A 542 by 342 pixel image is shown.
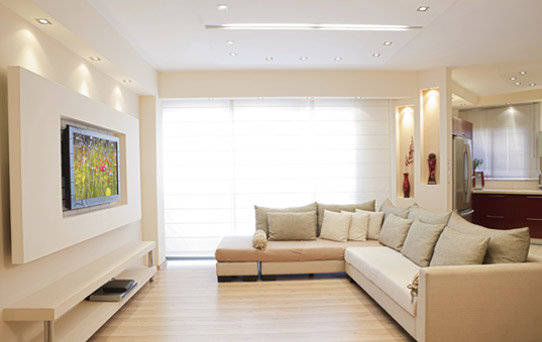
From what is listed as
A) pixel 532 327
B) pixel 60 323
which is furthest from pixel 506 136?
pixel 60 323

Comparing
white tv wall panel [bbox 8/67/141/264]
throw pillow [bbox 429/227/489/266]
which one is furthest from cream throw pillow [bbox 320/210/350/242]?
white tv wall panel [bbox 8/67/141/264]

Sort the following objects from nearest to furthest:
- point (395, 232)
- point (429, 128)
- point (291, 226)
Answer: point (395, 232) → point (291, 226) → point (429, 128)

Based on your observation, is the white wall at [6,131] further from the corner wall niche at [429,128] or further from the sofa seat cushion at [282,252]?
the corner wall niche at [429,128]

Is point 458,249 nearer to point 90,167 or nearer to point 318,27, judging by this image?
point 318,27

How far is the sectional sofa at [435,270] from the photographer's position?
8.11 feet

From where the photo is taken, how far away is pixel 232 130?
18.5 feet

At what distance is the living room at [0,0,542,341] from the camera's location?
255 cm

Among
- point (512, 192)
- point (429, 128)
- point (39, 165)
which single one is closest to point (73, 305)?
point (39, 165)

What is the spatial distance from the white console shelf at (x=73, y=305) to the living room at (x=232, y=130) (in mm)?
24

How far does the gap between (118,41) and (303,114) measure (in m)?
2.89

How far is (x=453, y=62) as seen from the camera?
4.86 meters

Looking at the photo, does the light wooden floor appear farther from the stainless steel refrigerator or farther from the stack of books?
the stainless steel refrigerator

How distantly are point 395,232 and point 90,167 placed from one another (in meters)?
3.25

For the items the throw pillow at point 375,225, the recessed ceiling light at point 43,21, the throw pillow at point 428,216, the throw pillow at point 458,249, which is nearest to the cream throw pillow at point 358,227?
the throw pillow at point 375,225
